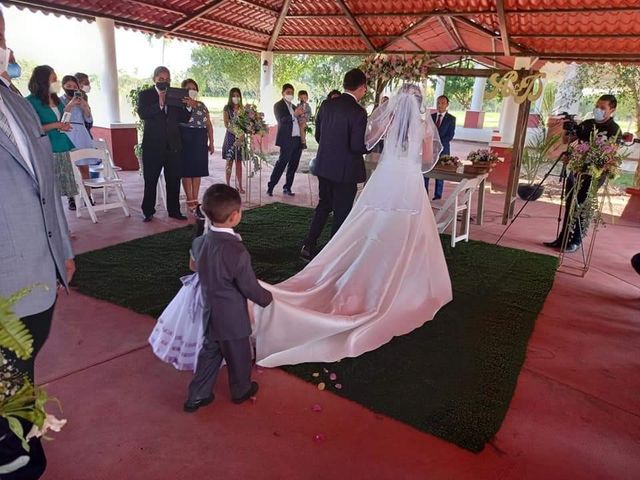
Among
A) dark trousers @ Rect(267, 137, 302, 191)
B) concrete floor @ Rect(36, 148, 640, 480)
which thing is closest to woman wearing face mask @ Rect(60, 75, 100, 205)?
dark trousers @ Rect(267, 137, 302, 191)

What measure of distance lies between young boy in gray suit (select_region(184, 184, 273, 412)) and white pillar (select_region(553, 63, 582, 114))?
15.2 metres

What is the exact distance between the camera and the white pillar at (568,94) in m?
14.3

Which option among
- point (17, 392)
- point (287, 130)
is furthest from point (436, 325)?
point (287, 130)

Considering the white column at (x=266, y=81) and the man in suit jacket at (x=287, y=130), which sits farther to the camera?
the white column at (x=266, y=81)

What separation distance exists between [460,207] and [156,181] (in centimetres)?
394

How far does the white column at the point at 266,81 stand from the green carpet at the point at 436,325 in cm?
670

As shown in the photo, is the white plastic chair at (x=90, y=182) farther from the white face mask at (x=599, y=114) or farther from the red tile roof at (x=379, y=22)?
the white face mask at (x=599, y=114)

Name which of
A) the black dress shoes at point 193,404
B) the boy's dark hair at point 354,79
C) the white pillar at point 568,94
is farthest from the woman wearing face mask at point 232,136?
the white pillar at point 568,94

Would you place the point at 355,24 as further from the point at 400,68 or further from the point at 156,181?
the point at 156,181

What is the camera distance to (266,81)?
1155cm

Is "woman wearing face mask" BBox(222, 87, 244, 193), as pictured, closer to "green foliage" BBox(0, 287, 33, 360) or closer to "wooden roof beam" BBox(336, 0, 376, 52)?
"wooden roof beam" BBox(336, 0, 376, 52)

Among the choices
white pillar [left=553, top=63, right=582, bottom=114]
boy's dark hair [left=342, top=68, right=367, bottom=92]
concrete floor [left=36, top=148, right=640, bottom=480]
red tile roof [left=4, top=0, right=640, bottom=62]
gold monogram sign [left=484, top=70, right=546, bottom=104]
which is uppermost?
red tile roof [left=4, top=0, right=640, bottom=62]

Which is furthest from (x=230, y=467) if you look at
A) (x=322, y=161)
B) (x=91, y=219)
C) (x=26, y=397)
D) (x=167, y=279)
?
(x=91, y=219)

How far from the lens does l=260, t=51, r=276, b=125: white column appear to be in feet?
37.0
